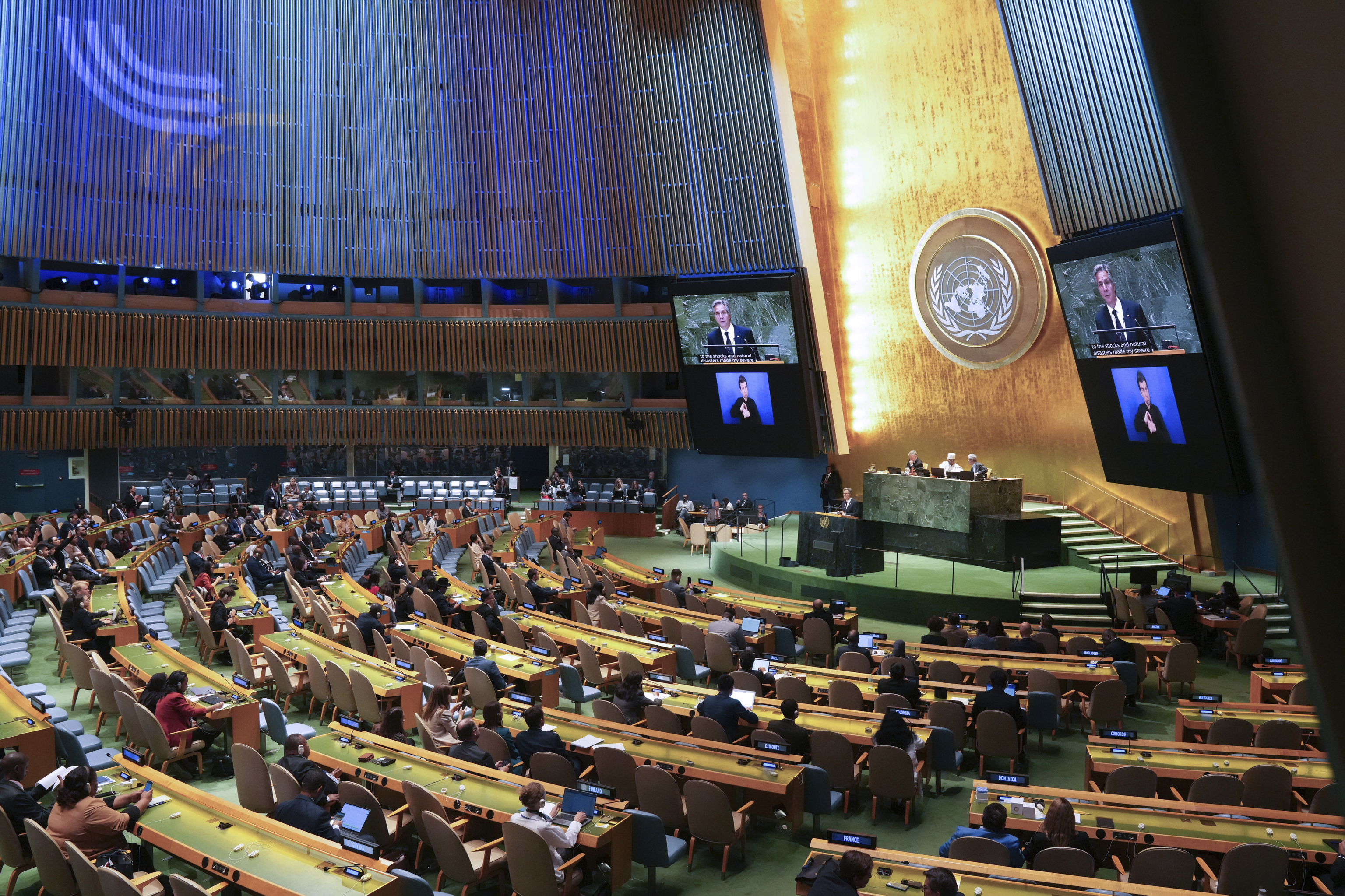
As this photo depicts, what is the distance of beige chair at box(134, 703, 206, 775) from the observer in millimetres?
7469

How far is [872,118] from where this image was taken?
66.8 ft

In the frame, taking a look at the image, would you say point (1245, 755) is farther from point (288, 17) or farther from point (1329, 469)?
point (288, 17)

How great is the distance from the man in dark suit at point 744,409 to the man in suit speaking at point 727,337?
1.93 feet

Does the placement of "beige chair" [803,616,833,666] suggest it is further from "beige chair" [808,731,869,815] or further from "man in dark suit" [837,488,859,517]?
"man in dark suit" [837,488,859,517]

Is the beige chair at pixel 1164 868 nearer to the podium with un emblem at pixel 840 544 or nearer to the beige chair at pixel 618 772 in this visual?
the beige chair at pixel 618 772

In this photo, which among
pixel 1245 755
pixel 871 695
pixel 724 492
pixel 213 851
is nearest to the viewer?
pixel 213 851

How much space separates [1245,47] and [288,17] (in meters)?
27.9

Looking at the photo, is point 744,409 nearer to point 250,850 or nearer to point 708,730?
point 708,730

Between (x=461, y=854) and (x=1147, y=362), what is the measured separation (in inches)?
500

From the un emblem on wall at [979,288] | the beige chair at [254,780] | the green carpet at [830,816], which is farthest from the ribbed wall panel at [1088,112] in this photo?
the beige chair at [254,780]

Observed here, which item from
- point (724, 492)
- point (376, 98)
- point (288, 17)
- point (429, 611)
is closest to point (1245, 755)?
point (429, 611)

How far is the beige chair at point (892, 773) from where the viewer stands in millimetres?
6992

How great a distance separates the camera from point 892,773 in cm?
705

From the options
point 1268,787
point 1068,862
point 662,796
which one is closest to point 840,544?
point 1268,787
